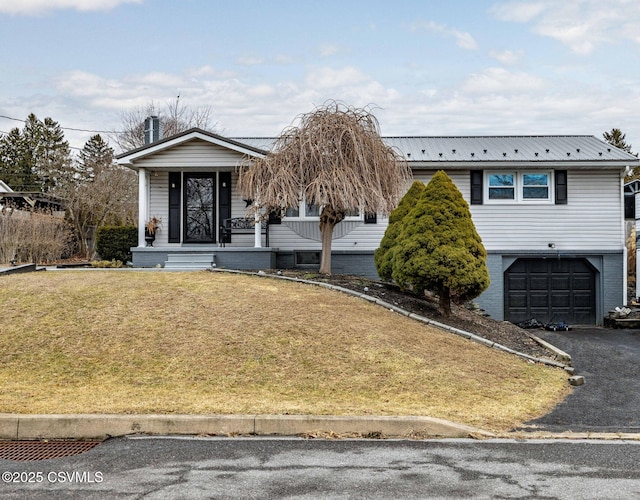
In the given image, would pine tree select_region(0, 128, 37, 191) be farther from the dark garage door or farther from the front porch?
the dark garage door

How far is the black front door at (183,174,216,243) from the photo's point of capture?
17.4 meters

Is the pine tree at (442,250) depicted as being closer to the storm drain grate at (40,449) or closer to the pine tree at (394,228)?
the pine tree at (394,228)

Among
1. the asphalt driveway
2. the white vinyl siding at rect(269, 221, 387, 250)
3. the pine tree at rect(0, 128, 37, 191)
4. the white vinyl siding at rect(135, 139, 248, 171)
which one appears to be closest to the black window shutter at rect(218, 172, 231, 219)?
the white vinyl siding at rect(135, 139, 248, 171)

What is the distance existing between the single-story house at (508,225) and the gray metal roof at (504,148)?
8 cm

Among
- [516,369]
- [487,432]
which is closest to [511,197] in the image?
[516,369]

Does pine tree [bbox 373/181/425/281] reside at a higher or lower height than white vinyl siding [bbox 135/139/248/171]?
lower

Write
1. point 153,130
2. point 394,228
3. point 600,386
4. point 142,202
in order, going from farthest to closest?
point 153,130
point 142,202
point 394,228
point 600,386

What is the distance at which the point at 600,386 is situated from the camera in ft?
29.7

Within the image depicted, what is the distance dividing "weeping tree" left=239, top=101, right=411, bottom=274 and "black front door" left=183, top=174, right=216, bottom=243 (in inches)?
144

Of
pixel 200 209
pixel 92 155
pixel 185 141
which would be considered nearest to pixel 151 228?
pixel 200 209

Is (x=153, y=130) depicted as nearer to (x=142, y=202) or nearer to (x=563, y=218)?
(x=142, y=202)

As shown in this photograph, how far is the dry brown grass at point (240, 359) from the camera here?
22.4ft

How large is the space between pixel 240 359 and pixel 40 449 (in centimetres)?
324

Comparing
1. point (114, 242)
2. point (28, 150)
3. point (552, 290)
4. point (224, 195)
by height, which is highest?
point (28, 150)
